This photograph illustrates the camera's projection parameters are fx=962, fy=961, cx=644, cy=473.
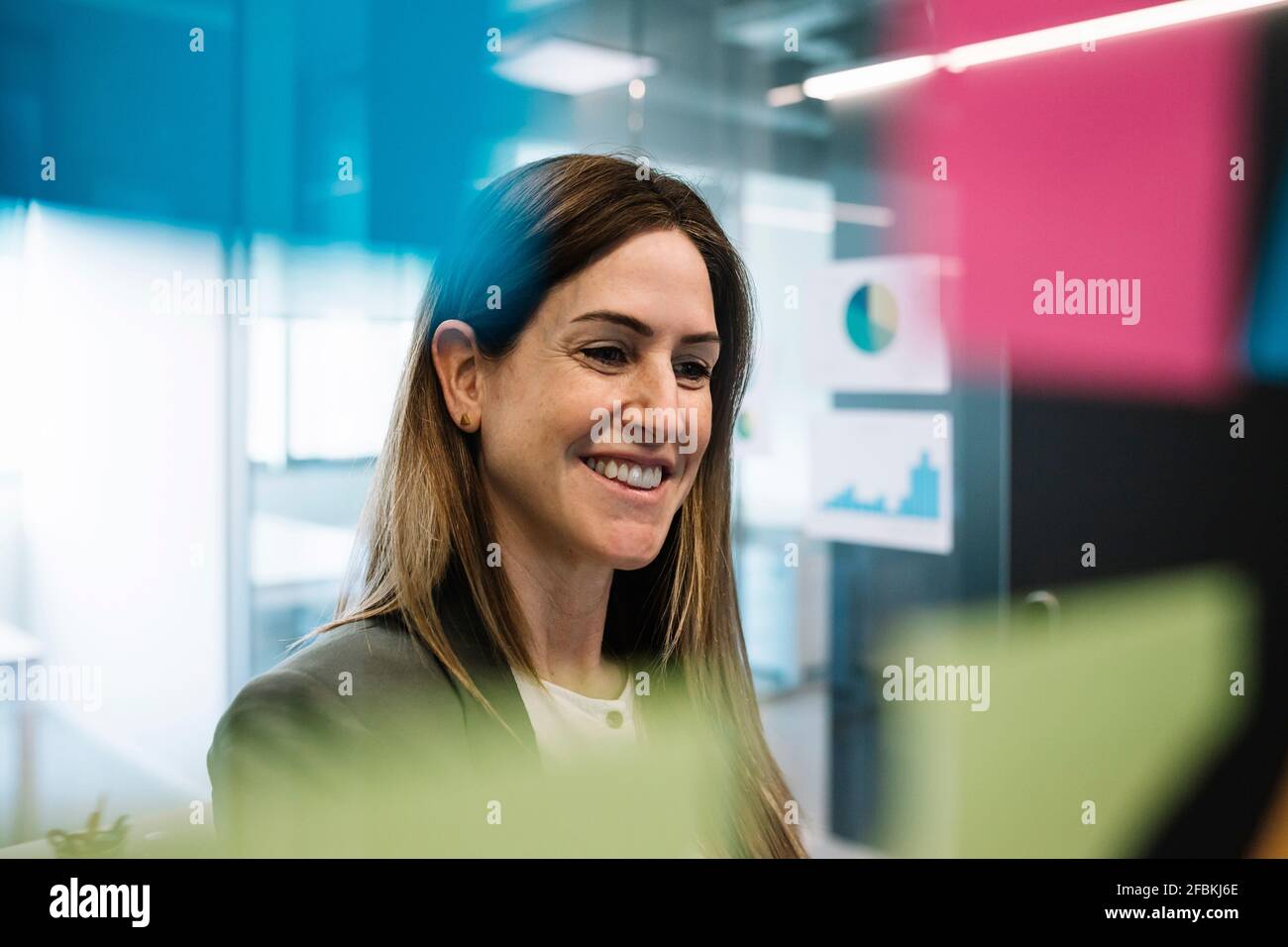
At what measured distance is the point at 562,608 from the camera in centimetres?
131

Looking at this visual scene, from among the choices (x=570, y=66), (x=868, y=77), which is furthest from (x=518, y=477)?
(x=868, y=77)

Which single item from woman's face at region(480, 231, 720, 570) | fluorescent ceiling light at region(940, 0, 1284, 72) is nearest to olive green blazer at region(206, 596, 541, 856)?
woman's face at region(480, 231, 720, 570)

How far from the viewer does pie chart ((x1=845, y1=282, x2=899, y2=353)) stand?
69.1 inches

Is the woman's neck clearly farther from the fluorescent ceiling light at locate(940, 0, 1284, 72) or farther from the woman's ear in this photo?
the fluorescent ceiling light at locate(940, 0, 1284, 72)

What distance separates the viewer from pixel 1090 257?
1601mm

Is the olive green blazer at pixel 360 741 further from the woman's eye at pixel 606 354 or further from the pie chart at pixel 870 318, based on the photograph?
the pie chart at pixel 870 318

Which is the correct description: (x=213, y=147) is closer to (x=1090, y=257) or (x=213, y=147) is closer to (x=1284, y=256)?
(x=1090, y=257)

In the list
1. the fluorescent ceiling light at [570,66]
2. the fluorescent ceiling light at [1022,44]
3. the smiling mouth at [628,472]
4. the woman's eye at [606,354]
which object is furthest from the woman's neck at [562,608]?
the fluorescent ceiling light at [1022,44]

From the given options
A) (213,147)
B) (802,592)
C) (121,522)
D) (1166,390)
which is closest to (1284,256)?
(1166,390)

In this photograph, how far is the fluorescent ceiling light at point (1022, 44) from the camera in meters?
1.56

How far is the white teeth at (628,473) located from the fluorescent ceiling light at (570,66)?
571 millimetres

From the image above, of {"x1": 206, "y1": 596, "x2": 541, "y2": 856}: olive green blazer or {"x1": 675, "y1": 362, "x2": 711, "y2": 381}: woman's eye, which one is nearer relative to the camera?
{"x1": 206, "y1": 596, "x2": 541, "y2": 856}: olive green blazer

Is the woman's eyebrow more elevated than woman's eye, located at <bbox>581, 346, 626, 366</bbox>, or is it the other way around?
the woman's eyebrow

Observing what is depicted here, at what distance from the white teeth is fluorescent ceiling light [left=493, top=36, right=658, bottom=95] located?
0.57m
